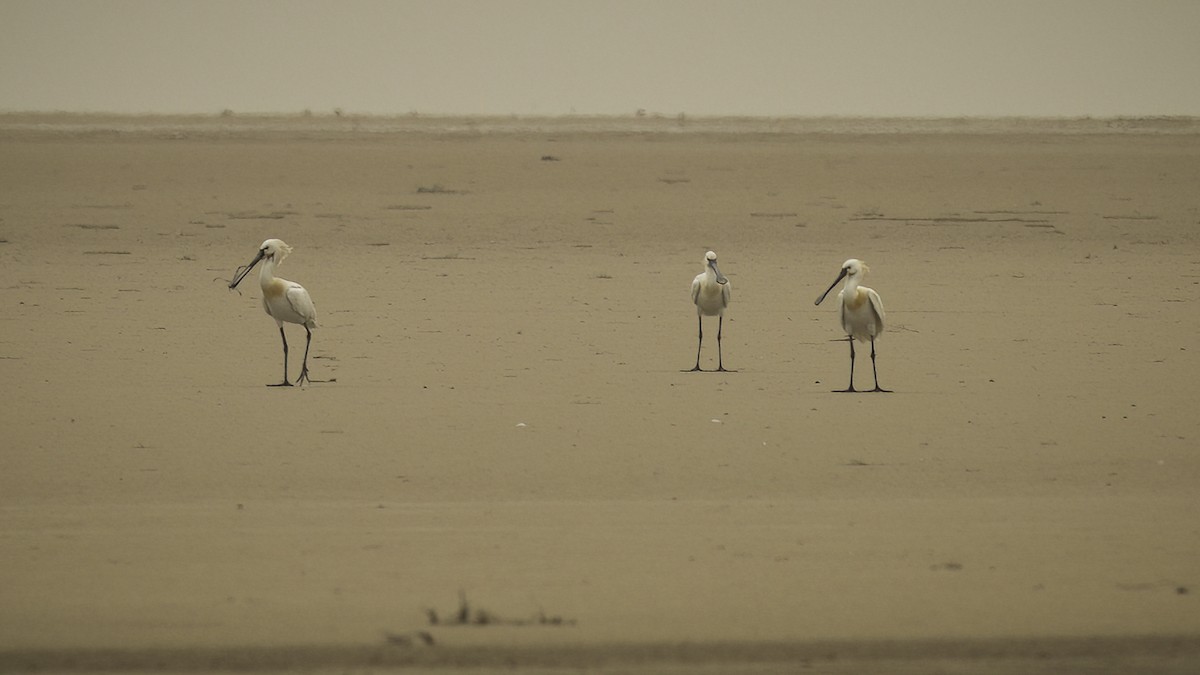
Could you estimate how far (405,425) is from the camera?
9.09 metres

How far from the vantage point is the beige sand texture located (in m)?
5.63

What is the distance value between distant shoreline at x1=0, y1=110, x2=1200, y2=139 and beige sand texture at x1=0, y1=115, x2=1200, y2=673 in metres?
15.9

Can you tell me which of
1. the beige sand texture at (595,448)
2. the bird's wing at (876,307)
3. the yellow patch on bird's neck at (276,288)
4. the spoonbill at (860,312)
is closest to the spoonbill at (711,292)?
the beige sand texture at (595,448)

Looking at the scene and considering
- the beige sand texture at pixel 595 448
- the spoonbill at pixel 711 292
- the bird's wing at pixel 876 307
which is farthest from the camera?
the spoonbill at pixel 711 292

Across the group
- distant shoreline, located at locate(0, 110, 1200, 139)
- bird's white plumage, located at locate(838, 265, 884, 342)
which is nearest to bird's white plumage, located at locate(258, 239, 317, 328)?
bird's white plumage, located at locate(838, 265, 884, 342)

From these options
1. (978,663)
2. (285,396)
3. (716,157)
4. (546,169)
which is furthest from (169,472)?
(716,157)

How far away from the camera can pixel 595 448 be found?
852 centimetres

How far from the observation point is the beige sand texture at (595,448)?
5629 mm

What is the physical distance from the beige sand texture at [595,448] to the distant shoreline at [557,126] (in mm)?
15903

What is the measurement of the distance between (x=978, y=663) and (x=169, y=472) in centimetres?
413

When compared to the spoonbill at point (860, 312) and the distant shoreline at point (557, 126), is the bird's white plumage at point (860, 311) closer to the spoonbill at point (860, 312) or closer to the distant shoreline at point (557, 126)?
the spoonbill at point (860, 312)

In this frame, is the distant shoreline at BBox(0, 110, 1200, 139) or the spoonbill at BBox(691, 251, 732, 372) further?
the distant shoreline at BBox(0, 110, 1200, 139)

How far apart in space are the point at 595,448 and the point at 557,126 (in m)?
36.3

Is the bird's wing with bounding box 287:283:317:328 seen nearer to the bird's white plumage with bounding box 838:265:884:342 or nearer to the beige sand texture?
the beige sand texture
